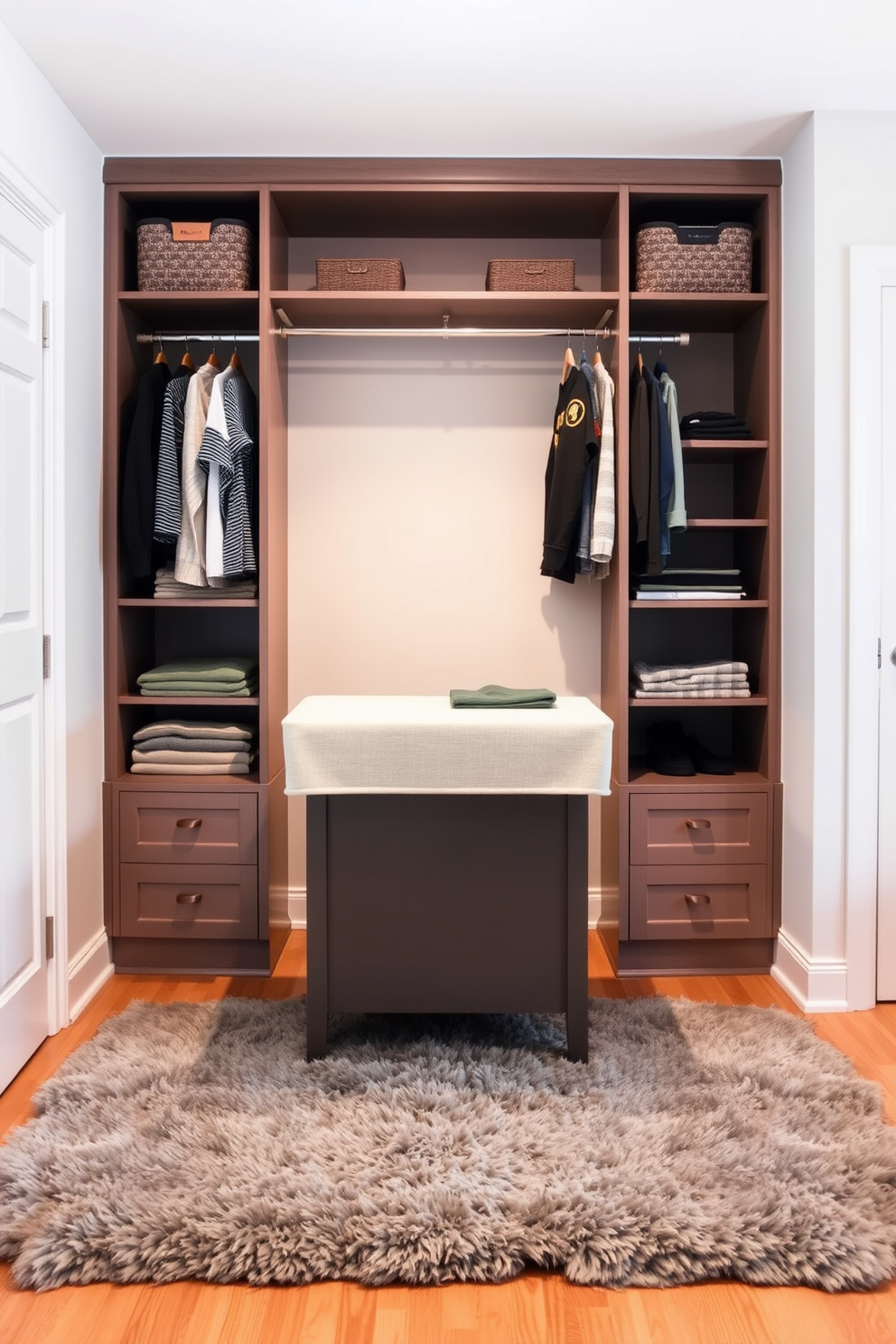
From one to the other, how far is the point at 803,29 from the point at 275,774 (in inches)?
102

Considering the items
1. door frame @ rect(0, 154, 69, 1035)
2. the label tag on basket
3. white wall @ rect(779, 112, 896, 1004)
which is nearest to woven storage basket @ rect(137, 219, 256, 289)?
the label tag on basket

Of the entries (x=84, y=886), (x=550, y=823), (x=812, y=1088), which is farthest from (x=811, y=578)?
(x=84, y=886)

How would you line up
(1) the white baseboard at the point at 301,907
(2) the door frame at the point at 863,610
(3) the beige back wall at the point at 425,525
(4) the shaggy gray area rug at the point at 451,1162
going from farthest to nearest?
(1) the white baseboard at the point at 301,907 < (3) the beige back wall at the point at 425,525 < (2) the door frame at the point at 863,610 < (4) the shaggy gray area rug at the point at 451,1162

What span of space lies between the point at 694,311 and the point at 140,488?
1947 millimetres

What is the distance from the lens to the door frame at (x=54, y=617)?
8.70 ft

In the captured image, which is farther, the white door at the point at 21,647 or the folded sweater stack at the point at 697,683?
the folded sweater stack at the point at 697,683

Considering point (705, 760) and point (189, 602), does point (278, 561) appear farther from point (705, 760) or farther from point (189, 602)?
point (705, 760)

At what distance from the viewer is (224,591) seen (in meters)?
3.19

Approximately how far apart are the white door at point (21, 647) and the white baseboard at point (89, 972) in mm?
149

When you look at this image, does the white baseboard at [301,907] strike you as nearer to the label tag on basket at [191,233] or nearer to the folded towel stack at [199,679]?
the folded towel stack at [199,679]

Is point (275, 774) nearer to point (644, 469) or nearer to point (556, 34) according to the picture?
point (644, 469)

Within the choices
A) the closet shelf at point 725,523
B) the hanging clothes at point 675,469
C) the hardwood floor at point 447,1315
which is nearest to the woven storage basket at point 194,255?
the hanging clothes at point 675,469

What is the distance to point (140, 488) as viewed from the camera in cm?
306

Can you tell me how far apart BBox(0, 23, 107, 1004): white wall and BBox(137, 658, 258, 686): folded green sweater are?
18 cm
